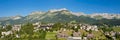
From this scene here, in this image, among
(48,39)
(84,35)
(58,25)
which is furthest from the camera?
(58,25)

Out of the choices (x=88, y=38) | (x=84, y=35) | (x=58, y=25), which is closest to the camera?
(x=88, y=38)

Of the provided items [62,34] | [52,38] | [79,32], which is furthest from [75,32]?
[52,38]

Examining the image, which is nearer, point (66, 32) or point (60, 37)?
point (60, 37)

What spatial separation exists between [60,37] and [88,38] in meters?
9.22

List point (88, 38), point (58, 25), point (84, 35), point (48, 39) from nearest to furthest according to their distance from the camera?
1. point (48, 39)
2. point (88, 38)
3. point (84, 35)
4. point (58, 25)

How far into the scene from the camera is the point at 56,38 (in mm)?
82188

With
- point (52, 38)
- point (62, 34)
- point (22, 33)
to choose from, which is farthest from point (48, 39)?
point (22, 33)

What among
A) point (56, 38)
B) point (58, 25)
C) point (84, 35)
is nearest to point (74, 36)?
point (84, 35)

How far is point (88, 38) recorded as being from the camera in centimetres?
8494

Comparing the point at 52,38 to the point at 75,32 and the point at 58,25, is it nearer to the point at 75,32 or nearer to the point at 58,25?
the point at 75,32

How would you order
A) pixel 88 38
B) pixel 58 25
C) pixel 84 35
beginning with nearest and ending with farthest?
1. pixel 88 38
2. pixel 84 35
3. pixel 58 25

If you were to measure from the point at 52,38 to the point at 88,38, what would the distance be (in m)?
12.1

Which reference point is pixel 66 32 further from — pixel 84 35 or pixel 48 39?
pixel 48 39

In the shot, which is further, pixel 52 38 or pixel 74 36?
pixel 74 36
